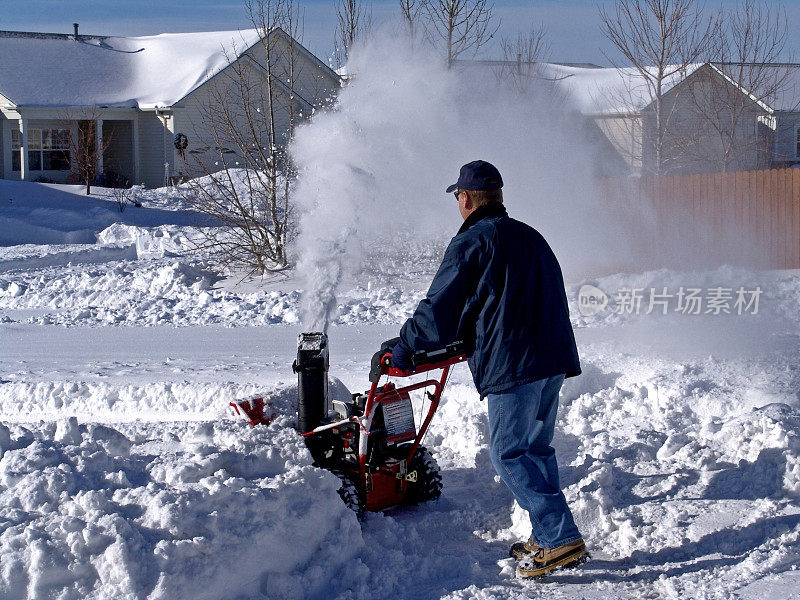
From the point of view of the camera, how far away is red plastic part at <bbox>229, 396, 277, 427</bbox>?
16.7 ft

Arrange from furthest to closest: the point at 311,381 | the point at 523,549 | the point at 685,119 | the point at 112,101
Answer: the point at 112,101 < the point at 685,119 < the point at 311,381 < the point at 523,549

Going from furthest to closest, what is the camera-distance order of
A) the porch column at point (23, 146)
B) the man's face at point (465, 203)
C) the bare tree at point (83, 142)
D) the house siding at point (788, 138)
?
the porch column at point (23, 146) < the bare tree at point (83, 142) < the house siding at point (788, 138) < the man's face at point (465, 203)

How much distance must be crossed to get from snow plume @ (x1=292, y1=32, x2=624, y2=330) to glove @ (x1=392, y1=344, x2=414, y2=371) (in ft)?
17.9

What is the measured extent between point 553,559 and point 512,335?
1.11 metres

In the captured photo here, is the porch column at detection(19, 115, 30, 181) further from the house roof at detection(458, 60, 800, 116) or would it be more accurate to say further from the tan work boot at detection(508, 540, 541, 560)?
the tan work boot at detection(508, 540, 541, 560)

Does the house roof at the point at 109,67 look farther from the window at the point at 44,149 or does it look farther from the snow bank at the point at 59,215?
the snow bank at the point at 59,215

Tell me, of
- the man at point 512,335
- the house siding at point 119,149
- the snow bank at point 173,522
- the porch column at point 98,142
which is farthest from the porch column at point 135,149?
the man at point 512,335

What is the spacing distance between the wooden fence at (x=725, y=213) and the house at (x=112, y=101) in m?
13.5

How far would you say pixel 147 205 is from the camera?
25922 mm

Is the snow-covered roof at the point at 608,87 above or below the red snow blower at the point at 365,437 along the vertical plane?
above

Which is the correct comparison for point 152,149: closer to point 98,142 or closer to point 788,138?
point 98,142

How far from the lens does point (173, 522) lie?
3.70m

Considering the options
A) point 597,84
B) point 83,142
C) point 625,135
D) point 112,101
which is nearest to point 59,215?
point 83,142

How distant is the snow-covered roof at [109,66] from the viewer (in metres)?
29.3
